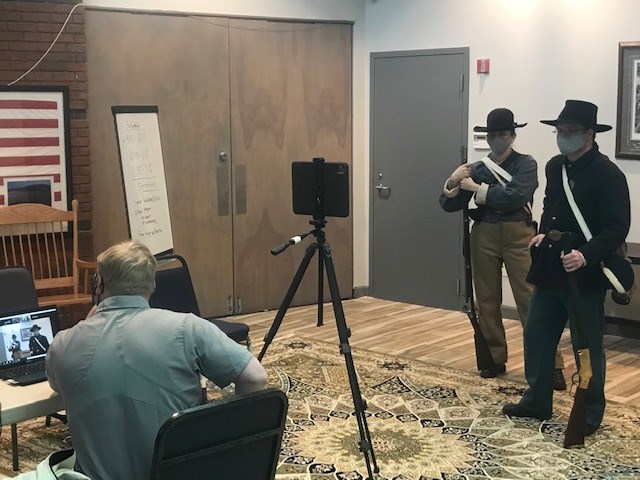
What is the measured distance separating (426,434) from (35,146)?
3270 mm

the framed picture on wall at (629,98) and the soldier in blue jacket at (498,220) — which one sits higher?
the framed picture on wall at (629,98)

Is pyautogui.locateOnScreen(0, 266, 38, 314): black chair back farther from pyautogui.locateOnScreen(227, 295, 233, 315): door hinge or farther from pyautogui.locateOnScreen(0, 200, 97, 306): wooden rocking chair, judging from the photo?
pyautogui.locateOnScreen(227, 295, 233, 315): door hinge

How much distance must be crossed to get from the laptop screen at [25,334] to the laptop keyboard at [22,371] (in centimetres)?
5

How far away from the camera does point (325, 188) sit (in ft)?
14.2

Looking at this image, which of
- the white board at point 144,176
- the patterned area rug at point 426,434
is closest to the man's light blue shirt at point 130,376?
the patterned area rug at point 426,434

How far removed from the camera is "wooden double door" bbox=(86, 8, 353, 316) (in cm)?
644

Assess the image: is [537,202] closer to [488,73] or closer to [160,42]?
[488,73]

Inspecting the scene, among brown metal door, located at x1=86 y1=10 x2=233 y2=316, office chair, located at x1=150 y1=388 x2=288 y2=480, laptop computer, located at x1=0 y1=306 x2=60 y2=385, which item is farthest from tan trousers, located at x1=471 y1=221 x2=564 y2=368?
office chair, located at x1=150 y1=388 x2=288 y2=480

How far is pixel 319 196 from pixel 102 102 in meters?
2.64

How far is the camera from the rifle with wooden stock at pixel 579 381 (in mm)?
4168

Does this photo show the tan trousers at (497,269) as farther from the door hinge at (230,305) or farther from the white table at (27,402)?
the white table at (27,402)

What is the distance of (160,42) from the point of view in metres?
6.58

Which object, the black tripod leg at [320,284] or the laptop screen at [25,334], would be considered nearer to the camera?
the laptop screen at [25,334]

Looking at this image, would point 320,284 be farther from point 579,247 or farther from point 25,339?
point 25,339
